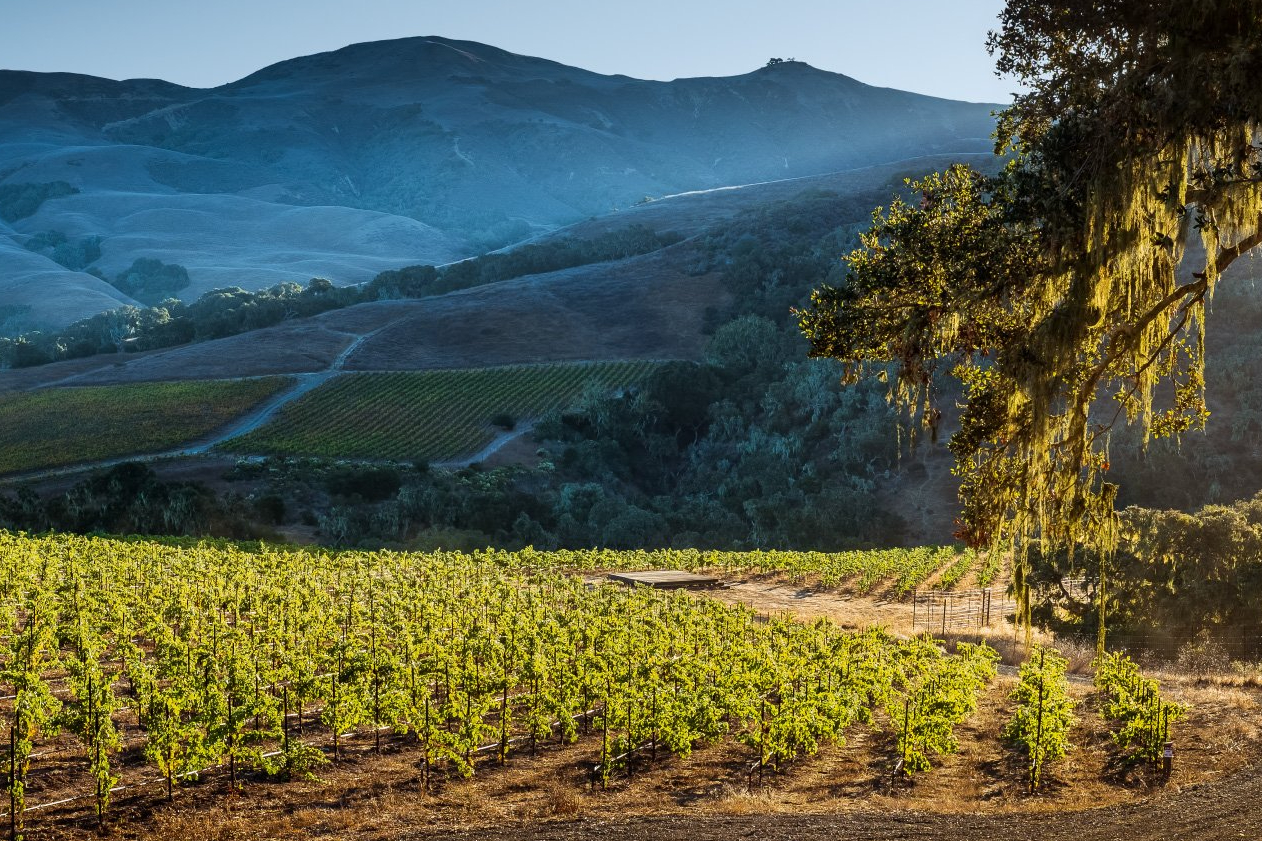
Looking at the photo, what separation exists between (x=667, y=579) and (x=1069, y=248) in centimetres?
2729

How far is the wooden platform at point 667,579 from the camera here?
36469mm

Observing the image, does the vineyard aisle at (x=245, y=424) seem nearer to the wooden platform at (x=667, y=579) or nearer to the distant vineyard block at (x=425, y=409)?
the distant vineyard block at (x=425, y=409)

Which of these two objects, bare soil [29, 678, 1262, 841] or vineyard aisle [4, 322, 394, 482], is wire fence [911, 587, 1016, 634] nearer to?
bare soil [29, 678, 1262, 841]

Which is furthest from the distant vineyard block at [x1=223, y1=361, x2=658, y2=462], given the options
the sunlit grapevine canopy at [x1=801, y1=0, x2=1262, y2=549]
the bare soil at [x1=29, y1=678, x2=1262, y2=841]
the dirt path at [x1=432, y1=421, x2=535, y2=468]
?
the sunlit grapevine canopy at [x1=801, y1=0, x2=1262, y2=549]

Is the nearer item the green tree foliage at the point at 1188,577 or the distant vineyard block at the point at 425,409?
the green tree foliage at the point at 1188,577

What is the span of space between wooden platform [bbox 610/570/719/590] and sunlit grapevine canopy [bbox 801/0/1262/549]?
2414cm

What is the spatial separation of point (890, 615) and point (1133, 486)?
4044 cm

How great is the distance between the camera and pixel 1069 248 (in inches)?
428

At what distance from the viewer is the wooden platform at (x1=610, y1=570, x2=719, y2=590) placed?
36469 millimetres

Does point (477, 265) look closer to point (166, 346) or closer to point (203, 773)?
point (166, 346)

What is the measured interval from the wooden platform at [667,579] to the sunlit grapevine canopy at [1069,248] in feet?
79.2

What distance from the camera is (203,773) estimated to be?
47.6 ft

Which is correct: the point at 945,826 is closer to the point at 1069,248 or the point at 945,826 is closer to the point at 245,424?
the point at 1069,248

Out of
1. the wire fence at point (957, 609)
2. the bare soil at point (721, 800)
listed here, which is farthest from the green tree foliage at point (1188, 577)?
the bare soil at point (721, 800)
